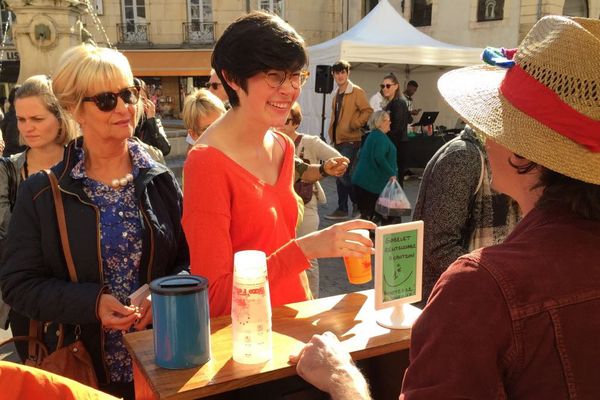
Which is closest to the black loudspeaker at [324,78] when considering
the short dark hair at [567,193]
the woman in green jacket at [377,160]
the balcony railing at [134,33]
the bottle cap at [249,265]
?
the woman in green jacket at [377,160]

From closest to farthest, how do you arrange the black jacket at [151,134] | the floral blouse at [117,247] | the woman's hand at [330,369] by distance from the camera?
the woman's hand at [330,369]
the floral blouse at [117,247]
the black jacket at [151,134]

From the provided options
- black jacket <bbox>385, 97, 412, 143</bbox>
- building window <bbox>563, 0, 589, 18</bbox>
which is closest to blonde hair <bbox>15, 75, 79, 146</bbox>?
black jacket <bbox>385, 97, 412, 143</bbox>

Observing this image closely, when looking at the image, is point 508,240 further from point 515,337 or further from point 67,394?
point 67,394

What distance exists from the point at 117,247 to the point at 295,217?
0.65 metres

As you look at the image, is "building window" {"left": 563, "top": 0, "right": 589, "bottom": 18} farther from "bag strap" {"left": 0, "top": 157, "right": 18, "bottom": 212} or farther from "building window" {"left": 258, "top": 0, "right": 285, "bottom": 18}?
"bag strap" {"left": 0, "top": 157, "right": 18, "bottom": 212}

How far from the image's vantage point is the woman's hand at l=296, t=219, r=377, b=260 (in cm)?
154

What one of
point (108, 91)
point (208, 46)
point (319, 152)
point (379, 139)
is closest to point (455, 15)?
point (208, 46)

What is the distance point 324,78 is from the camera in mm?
9047

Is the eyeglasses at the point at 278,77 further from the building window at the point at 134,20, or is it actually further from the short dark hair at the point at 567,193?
the building window at the point at 134,20

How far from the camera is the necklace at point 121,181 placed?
194 cm

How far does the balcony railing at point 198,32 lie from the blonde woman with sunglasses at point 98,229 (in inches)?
875

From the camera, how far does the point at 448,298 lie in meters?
0.87

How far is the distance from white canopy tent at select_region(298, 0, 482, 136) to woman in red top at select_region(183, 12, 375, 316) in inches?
373

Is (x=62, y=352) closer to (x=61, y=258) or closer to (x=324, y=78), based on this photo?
(x=61, y=258)
